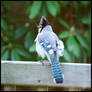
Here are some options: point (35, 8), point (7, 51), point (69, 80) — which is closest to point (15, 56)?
point (7, 51)

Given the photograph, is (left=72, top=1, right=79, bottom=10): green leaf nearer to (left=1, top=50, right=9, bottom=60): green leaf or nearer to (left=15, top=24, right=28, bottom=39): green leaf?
(left=15, top=24, right=28, bottom=39): green leaf

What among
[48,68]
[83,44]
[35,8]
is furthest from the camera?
[83,44]

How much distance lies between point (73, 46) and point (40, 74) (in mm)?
1237

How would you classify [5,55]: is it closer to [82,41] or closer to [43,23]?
[82,41]

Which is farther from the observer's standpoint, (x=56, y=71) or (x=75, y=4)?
(x=75, y=4)

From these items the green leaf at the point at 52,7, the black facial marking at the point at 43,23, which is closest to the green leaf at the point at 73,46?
the green leaf at the point at 52,7

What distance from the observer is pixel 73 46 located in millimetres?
2418

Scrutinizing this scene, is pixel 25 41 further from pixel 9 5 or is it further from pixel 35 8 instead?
pixel 9 5

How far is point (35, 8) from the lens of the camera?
7.83 ft

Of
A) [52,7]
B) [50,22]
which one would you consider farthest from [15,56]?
[52,7]

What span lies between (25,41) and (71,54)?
0.46 meters

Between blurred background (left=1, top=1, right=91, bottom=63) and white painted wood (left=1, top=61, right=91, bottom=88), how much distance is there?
3.18 ft

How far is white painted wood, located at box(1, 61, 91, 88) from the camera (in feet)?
3.99

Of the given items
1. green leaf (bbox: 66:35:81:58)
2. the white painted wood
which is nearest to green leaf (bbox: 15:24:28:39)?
green leaf (bbox: 66:35:81:58)
